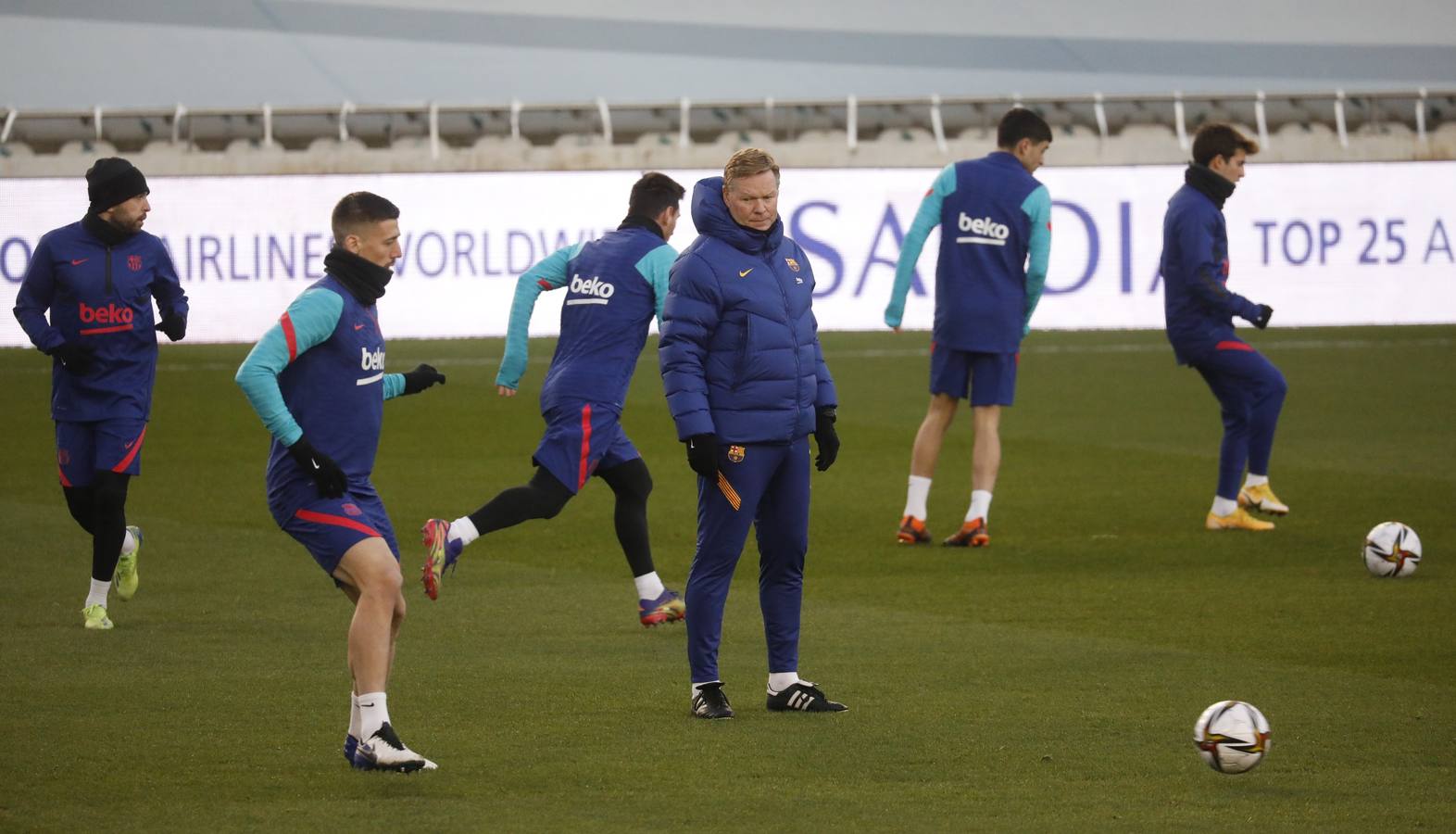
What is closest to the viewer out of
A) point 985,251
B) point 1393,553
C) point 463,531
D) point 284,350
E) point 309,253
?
point 284,350

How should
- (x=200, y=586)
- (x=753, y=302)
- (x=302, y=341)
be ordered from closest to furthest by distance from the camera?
(x=302, y=341) < (x=753, y=302) < (x=200, y=586)

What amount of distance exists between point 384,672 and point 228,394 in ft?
47.1

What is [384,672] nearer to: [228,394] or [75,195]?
[228,394]

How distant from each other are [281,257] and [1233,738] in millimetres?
20517

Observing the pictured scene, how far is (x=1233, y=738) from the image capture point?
5570mm

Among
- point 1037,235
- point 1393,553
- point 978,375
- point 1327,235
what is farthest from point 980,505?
point 1327,235

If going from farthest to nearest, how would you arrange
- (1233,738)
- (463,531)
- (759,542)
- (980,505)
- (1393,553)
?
(980,505)
(1393,553)
(463,531)
(759,542)
(1233,738)

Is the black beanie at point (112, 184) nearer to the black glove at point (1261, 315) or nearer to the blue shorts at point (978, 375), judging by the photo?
the blue shorts at point (978, 375)

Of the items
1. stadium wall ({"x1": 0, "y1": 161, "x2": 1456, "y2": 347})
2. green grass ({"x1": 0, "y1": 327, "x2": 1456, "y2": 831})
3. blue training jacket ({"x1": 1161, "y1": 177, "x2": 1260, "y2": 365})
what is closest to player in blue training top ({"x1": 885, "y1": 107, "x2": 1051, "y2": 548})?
green grass ({"x1": 0, "y1": 327, "x2": 1456, "y2": 831})

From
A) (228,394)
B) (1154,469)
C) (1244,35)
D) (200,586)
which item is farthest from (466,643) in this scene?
(1244,35)

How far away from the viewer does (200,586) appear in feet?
31.9

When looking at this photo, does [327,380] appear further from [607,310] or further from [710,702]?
[607,310]

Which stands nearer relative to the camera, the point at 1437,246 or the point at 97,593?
the point at 97,593

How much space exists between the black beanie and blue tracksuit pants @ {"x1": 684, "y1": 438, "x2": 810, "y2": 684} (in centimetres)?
335
